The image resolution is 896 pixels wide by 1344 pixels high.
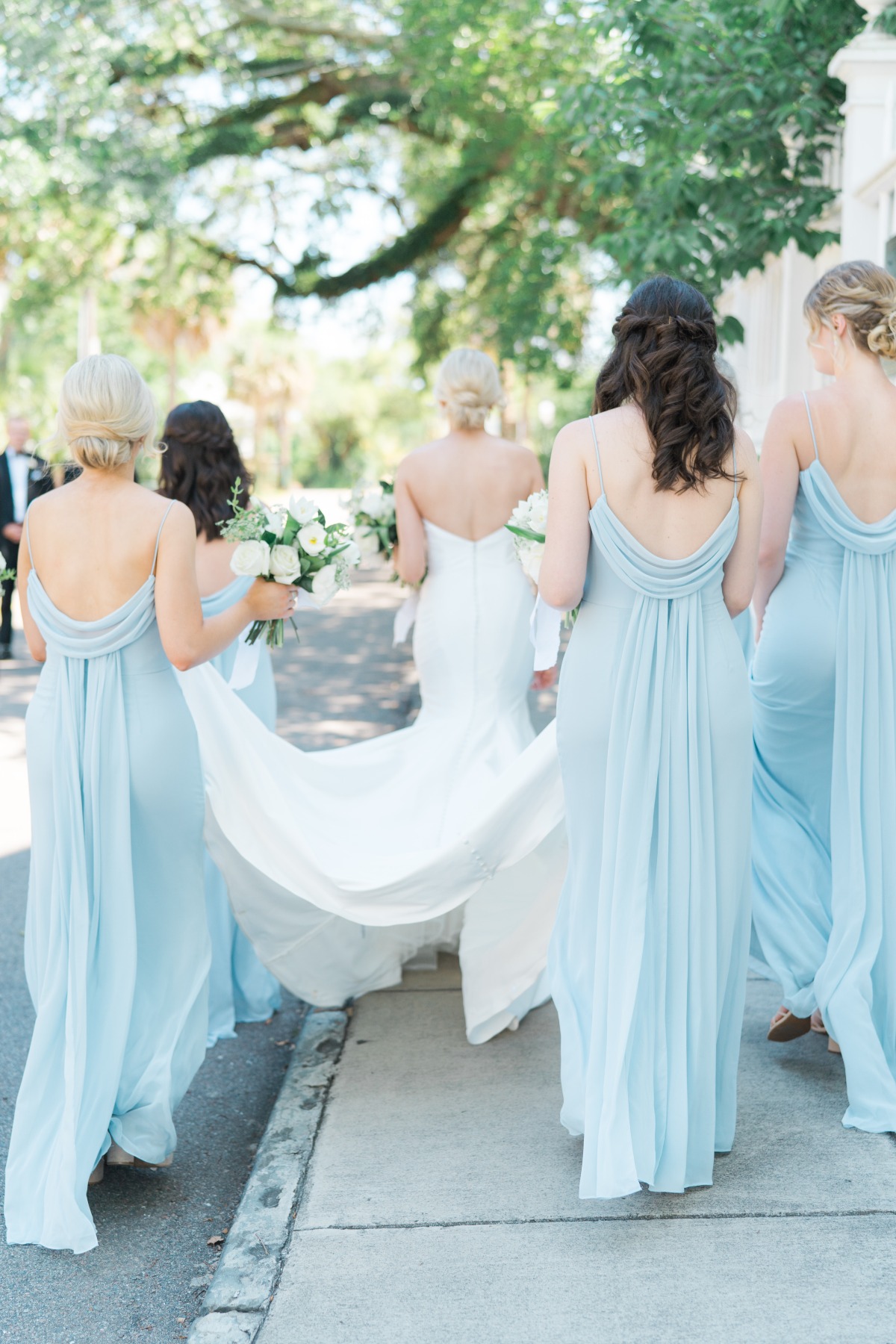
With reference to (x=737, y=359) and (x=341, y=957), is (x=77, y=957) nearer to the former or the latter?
(x=341, y=957)

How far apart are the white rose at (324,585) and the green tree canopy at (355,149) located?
4474mm

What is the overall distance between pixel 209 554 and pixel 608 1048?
7.83ft

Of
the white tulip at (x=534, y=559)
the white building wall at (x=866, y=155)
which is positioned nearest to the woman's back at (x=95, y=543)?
the white tulip at (x=534, y=559)

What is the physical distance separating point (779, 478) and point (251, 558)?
159cm

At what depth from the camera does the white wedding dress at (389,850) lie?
4.39m

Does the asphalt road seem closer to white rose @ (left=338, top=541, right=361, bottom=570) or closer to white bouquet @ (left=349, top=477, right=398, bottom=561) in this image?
white rose @ (left=338, top=541, right=361, bottom=570)

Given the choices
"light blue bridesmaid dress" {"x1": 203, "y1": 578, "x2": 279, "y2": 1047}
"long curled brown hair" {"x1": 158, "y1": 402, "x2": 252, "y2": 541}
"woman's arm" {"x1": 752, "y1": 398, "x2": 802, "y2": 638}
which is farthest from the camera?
"light blue bridesmaid dress" {"x1": 203, "y1": 578, "x2": 279, "y2": 1047}

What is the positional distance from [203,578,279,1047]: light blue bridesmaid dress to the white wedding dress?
0.28m

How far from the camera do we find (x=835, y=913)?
394 centimetres

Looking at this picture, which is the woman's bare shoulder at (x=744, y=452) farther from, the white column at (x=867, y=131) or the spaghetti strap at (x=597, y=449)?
the white column at (x=867, y=131)

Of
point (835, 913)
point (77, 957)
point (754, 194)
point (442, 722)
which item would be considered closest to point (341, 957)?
point (442, 722)

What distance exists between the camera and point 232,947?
4.95m

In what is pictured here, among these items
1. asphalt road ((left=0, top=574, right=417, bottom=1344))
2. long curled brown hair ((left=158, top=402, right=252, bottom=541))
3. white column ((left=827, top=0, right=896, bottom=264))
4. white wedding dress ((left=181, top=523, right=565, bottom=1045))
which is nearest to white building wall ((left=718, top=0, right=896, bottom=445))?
white column ((left=827, top=0, right=896, bottom=264))

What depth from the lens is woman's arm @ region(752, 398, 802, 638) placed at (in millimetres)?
3859
